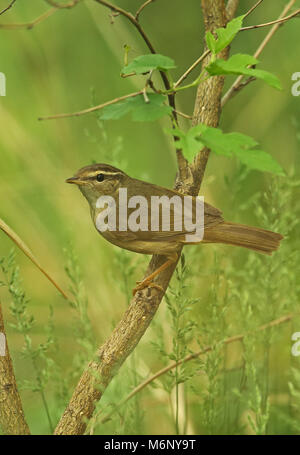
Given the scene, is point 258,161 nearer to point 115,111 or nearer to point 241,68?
point 241,68

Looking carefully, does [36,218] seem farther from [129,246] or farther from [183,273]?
[183,273]

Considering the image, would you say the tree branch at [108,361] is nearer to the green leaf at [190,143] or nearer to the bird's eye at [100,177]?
the bird's eye at [100,177]

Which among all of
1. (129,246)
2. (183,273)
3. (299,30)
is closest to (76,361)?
(129,246)

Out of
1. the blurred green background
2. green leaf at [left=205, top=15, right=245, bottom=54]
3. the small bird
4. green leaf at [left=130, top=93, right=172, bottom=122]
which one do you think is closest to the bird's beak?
the small bird

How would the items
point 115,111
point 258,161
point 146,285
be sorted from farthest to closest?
1. point 146,285
2. point 115,111
3. point 258,161

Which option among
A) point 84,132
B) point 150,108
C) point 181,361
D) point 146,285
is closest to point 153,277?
point 146,285
